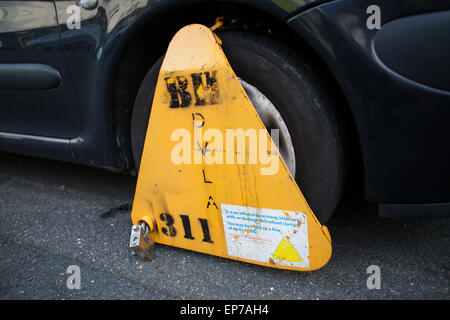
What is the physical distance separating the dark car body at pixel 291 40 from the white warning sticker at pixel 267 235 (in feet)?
0.89

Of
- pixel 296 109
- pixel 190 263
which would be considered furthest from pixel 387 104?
pixel 190 263

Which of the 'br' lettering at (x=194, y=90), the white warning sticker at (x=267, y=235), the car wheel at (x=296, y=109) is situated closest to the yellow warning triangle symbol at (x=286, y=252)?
the white warning sticker at (x=267, y=235)

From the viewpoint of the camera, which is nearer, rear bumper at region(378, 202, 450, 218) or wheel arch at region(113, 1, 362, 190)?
rear bumper at region(378, 202, 450, 218)

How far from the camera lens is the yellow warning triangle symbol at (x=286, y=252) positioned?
1071 mm

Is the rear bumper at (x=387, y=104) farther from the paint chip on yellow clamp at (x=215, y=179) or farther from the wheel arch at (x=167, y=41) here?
the paint chip on yellow clamp at (x=215, y=179)

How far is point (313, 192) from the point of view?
111 centimetres

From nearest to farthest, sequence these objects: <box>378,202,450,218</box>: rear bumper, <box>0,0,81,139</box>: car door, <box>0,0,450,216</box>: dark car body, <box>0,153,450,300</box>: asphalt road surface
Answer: <box>0,0,450,216</box>: dark car body < <box>378,202,450,218</box>: rear bumper < <box>0,153,450,300</box>: asphalt road surface < <box>0,0,81,139</box>: car door

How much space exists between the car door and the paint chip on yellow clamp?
1.69ft

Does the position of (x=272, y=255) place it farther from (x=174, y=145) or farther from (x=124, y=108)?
(x=124, y=108)

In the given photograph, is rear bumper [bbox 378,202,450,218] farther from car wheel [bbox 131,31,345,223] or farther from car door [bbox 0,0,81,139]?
car door [bbox 0,0,81,139]

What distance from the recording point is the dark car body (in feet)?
2.78

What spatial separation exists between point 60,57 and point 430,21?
4.39ft

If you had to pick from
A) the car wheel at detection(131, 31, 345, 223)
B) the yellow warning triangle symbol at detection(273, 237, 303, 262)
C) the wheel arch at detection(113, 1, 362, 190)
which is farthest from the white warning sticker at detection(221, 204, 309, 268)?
the wheel arch at detection(113, 1, 362, 190)
